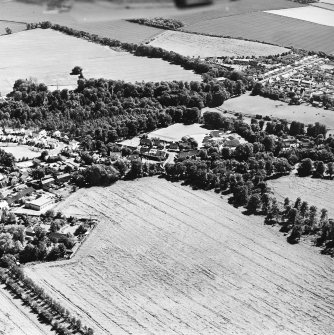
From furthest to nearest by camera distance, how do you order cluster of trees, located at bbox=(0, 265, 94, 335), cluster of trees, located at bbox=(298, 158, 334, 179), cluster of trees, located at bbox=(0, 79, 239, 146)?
cluster of trees, located at bbox=(0, 79, 239, 146) < cluster of trees, located at bbox=(298, 158, 334, 179) < cluster of trees, located at bbox=(0, 265, 94, 335)

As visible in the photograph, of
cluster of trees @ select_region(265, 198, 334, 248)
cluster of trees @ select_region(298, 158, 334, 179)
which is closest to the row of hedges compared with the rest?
cluster of trees @ select_region(298, 158, 334, 179)

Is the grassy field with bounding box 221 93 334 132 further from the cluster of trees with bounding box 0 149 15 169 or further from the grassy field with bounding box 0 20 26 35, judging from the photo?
the grassy field with bounding box 0 20 26 35

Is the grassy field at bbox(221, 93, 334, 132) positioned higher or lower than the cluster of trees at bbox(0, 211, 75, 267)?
higher

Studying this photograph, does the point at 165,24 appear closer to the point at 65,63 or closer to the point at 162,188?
the point at 65,63

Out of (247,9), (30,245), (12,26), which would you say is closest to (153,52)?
(12,26)

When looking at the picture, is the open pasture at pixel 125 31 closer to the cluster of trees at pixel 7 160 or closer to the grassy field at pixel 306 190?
the cluster of trees at pixel 7 160

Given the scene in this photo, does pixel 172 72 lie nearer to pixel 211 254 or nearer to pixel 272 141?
pixel 272 141

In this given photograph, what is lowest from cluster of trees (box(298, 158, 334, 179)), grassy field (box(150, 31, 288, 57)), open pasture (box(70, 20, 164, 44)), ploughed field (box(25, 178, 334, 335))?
ploughed field (box(25, 178, 334, 335))
